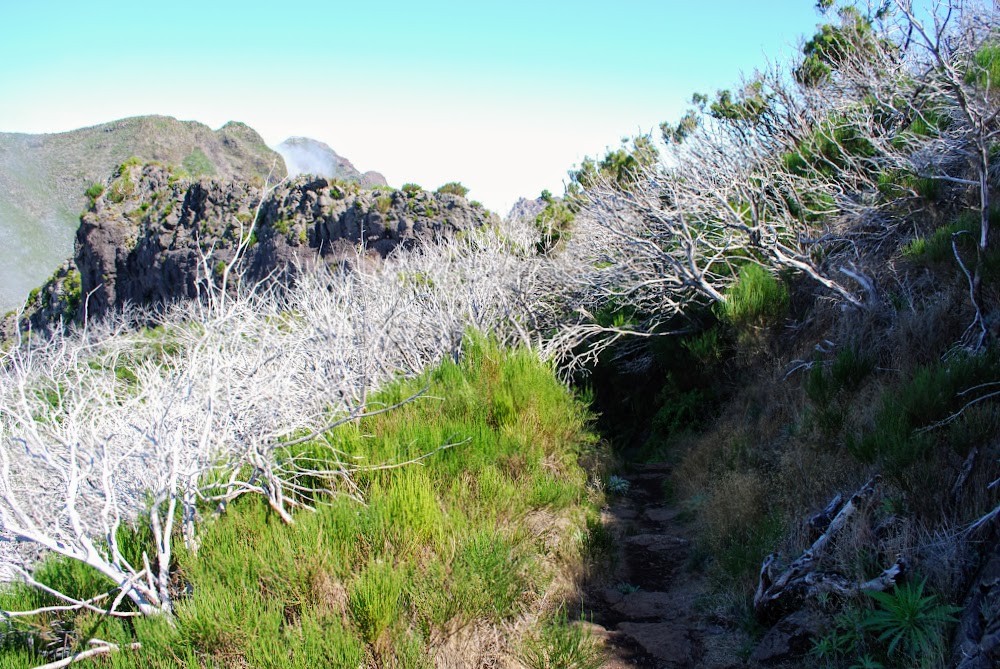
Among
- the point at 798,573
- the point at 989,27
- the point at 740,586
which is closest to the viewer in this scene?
the point at 798,573

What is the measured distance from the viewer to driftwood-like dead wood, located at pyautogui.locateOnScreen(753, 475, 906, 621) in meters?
3.41

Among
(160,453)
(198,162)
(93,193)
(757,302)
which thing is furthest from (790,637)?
(198,162)

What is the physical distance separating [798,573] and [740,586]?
0.64 metres

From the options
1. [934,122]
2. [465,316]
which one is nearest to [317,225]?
[465,316]

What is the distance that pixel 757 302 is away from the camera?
24.7 feet

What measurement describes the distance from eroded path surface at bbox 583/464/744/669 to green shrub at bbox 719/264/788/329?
2.57 meters

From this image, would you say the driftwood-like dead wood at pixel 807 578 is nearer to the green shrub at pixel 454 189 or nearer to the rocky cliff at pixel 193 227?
the rocky cliff at pixel 193 227

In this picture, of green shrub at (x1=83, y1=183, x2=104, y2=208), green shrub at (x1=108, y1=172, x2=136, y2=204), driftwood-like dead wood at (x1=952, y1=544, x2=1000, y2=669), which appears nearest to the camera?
driftwood-like dead wood at (x1=952, y1=544, x2=1000, y2=669)

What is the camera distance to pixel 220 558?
3.36 m

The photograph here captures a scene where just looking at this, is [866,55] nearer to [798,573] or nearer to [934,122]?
[934,122]

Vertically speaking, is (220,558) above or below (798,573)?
above

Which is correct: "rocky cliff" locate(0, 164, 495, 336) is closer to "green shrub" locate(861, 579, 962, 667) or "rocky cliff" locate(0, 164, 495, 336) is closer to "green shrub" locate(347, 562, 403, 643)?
"green shrub" locate(347, 562, 403, 643)

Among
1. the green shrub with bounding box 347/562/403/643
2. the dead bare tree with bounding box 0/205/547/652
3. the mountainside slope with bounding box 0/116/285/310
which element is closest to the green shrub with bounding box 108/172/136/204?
the mountainside slope with bounding box 0/116/285/310

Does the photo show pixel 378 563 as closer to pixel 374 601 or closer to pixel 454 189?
pixel 374 601
